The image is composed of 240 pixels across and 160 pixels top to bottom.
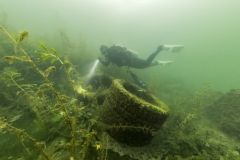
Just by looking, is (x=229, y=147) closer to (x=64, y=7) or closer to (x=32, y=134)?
(x=32, y=134)

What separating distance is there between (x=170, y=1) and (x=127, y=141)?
65190mm

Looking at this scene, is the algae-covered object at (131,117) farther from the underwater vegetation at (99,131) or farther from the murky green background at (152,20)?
the murky green background at (152,20)

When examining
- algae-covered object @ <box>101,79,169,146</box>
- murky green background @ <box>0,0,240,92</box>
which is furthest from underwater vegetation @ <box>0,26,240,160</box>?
murky green background @ <box>0,0,240,92</box>

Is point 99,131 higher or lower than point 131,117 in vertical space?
lower

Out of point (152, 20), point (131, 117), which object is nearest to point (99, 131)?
point (131, 117)

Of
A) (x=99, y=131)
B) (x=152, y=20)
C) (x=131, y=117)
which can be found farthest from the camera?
(x=152, y=20)

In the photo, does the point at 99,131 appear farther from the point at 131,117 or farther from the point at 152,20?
the point at 152,20

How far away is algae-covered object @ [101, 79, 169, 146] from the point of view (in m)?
3.39

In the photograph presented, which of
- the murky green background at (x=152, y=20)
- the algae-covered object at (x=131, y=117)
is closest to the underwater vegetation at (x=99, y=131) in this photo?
the algae-covered object at (x=131, y=117)

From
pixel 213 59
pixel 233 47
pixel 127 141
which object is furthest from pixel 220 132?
pixel 213 59

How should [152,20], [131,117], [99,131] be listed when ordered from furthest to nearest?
[152,20] < [99,131] < [131,117]

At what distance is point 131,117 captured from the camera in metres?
3.43

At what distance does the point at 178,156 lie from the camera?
367cm

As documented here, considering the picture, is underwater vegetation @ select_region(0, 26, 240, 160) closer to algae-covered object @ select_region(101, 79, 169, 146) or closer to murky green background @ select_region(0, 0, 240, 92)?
algae-covered object @ select_region(101, 79, 169, 146)
